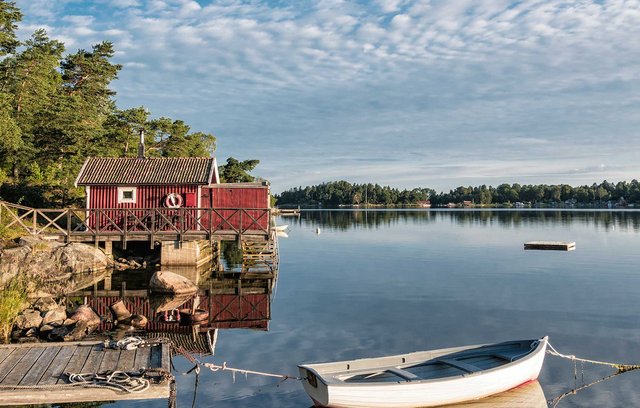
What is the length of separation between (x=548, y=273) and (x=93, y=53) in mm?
44040

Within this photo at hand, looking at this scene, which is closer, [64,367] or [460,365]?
[64,367]

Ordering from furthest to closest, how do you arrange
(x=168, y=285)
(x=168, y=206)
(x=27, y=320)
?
(x=168, y=206), (x=168, y=285), (x=27, y=320)

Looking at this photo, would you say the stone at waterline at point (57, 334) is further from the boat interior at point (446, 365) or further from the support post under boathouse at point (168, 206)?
the support post under boathouse at point (168, 206)

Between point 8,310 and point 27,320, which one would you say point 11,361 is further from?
point 27,320

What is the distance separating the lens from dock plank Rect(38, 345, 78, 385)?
9252mm

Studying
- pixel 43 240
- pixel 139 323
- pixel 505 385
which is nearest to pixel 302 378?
pixel 505 385

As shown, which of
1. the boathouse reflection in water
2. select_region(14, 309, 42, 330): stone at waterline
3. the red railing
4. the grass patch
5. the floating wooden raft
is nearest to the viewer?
the grass patch

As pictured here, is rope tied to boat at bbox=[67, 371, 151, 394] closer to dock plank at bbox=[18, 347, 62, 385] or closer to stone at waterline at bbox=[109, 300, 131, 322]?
dock plank at bbox=[18, 347, 62, 385]

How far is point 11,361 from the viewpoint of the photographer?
33.7 feet

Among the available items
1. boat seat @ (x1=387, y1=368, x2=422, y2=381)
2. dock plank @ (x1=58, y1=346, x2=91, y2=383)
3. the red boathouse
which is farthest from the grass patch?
the red boathouse

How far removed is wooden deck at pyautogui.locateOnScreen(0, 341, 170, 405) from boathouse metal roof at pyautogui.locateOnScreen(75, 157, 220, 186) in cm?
1688

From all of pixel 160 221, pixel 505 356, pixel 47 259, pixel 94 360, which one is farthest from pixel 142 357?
pixel 160 221

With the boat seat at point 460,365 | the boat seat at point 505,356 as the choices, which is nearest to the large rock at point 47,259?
the boat seat at point 460,365

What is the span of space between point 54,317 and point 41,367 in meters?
6.23
